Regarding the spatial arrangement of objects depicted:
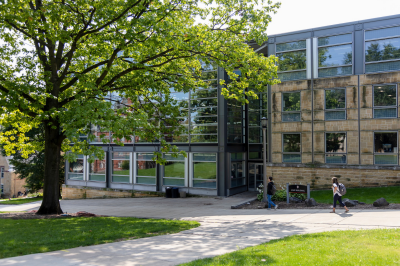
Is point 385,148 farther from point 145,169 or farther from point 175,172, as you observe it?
point 145,169

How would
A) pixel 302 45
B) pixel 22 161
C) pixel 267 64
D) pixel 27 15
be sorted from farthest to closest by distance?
pixel 22 161 < pixel 302 45 < pixel 267 64 < pixel 27 15

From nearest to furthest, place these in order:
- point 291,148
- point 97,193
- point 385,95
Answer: point 385,95, point 291,148, point 97,193

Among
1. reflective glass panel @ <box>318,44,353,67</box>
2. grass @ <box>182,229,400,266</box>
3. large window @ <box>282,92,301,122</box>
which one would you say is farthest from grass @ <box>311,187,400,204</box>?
grass @ <box>182,229,400,266</box>

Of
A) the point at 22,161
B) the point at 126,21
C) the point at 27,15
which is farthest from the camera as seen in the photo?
the point at 22,161

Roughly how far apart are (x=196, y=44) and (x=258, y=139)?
14.7 m

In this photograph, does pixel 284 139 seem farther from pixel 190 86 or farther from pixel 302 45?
pixel 190 86

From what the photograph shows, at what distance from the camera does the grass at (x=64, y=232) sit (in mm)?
8078

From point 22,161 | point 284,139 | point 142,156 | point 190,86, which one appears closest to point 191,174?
point 142,156

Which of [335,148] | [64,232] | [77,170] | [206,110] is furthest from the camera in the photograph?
[77,170]

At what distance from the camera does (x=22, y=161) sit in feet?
129

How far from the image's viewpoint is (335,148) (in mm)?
21016

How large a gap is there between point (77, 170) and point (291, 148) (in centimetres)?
2033

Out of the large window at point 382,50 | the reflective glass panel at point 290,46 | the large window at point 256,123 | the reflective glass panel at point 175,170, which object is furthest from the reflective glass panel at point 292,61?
the reflective glass panel at point 175,170

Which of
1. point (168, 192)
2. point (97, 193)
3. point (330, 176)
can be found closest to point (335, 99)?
point (330, 176)
